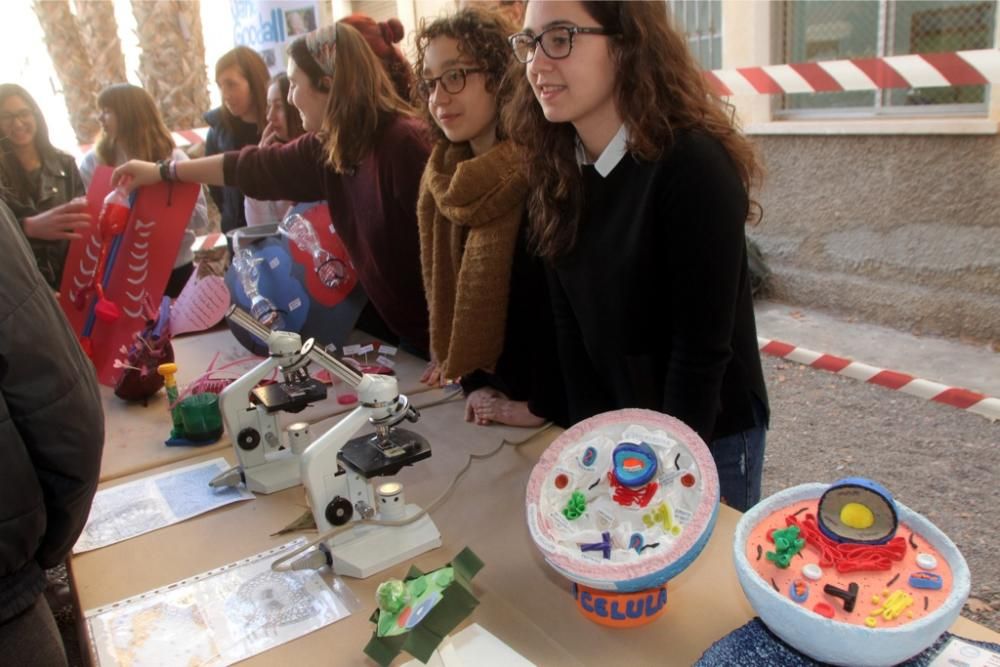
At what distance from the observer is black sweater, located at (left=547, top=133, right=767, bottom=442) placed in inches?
48.4

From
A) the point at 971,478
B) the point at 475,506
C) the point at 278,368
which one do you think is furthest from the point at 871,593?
the point at 971,478

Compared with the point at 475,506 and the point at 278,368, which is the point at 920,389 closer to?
the point at 475,506

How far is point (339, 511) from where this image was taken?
1.25 metres

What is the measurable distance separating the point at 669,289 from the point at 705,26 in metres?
4.19

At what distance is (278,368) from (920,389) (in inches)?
83.4

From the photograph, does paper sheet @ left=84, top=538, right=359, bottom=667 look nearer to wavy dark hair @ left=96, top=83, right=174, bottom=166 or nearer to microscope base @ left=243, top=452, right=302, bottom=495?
microscope base @ left=243, top=452, right=302, bottom=495

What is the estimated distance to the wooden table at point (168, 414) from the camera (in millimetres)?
1684

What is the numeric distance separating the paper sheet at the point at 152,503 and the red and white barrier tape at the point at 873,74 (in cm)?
248

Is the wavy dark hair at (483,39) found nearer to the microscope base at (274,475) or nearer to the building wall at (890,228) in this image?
the microscope base at (274,475)

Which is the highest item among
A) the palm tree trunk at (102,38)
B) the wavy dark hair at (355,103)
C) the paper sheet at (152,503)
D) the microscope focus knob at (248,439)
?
the palm tree trunk at (102,38)

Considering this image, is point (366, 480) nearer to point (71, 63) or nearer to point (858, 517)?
point (858, 517)

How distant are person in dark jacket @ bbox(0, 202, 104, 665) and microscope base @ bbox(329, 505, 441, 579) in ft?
1.21

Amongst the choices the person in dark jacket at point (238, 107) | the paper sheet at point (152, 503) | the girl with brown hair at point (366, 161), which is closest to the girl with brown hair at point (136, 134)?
the person in dark jacket at point (238, 107)

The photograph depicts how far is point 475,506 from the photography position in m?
1.38
